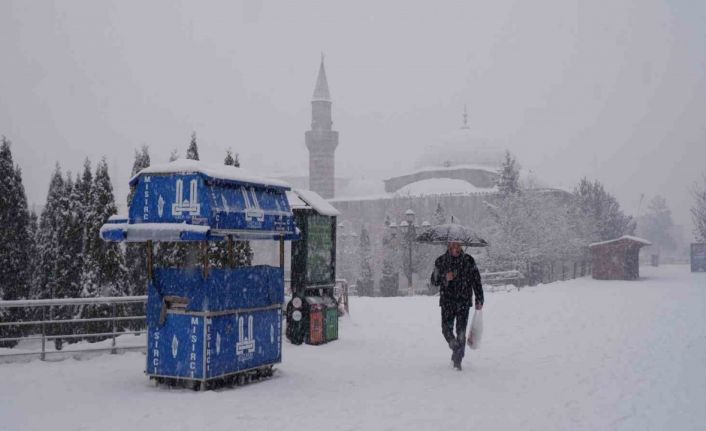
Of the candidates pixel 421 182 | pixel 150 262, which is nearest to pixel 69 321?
pixel 150 262

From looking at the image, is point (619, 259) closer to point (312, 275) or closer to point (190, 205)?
point (312, 275)

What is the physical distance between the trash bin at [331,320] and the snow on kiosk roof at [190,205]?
4007mm

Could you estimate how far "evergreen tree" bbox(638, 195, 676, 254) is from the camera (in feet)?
349

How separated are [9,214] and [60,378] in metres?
12.5

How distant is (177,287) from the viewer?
820 centimetres

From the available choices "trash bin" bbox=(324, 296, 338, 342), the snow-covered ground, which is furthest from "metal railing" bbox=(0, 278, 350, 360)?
"trash bin" bbox=(324, 296, 338, 342)

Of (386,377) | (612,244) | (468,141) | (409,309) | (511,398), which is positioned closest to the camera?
(511,398)

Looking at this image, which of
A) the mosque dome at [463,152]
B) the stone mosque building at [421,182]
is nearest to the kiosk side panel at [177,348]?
the stone mosque building at [421,182]

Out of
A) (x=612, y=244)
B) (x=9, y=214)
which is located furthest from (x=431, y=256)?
(x=9, y=214)

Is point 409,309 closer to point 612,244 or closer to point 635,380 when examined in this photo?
point 635,380

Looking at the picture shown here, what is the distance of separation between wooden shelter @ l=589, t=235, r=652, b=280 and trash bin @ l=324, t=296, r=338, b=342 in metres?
25.3

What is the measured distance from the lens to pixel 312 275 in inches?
487

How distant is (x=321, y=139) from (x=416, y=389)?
6236cm

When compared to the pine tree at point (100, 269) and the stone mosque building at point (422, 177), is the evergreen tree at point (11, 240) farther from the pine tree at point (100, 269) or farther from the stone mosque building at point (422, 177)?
the stone mosque building at point (422, 177)
